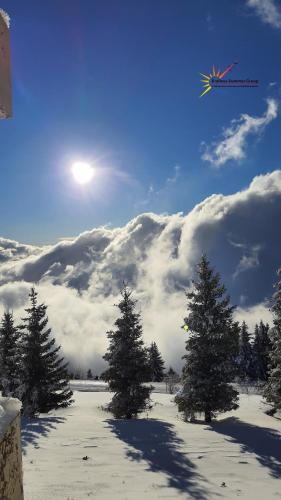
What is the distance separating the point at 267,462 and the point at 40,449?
32.3ft

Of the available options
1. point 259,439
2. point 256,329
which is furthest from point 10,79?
point 256,329

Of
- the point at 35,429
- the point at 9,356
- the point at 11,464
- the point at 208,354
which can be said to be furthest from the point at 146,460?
the point at 9,356

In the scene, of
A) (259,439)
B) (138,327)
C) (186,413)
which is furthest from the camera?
(138,327)

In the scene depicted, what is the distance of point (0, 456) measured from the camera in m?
2.61

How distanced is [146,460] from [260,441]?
8407 mm

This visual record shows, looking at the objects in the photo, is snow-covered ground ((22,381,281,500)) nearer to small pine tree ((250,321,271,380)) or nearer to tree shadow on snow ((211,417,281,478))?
tree shadow on snow ((211,417,281,478))

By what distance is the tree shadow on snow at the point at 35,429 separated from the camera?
769 inches

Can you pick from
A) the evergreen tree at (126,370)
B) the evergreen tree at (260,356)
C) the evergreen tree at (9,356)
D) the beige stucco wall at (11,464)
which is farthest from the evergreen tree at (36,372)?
the evergreen tree at (260,356)

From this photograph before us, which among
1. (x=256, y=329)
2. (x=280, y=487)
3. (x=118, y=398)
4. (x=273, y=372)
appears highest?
(x=256, y=329)

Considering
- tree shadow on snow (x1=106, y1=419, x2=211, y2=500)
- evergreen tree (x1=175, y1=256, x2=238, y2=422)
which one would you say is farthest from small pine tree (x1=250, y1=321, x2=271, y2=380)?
tree shadow on snow (x1=106, y1=419, x2=211, y2=500)

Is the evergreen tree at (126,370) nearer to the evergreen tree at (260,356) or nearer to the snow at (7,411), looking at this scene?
the snow at (7,411)

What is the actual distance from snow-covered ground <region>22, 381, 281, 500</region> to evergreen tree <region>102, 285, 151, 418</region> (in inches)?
138

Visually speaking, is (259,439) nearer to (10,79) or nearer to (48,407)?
(48,407)

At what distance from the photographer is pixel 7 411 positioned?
9.11ft
